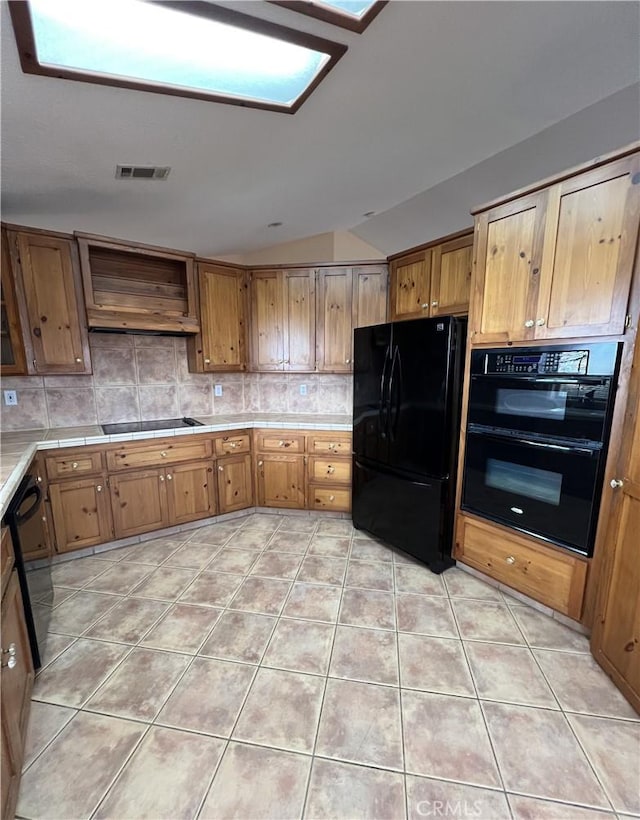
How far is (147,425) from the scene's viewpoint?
3.00m

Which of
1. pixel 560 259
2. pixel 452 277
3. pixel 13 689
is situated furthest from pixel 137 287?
pixel 560 259

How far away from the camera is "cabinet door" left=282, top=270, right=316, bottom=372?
3.19m

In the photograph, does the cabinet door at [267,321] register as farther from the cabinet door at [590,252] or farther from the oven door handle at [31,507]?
the cabinet door at [590,252]

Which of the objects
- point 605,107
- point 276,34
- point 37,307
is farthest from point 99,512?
point 605,107

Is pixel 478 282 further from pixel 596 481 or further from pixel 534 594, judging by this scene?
pixel 534 594

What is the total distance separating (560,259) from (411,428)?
4.06 ft

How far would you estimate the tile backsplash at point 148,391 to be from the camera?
2.68 meters

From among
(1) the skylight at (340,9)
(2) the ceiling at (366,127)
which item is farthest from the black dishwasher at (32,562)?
(1) the skylight at (340,9)

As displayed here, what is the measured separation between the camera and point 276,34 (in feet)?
3.72

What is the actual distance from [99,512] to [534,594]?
2.94m

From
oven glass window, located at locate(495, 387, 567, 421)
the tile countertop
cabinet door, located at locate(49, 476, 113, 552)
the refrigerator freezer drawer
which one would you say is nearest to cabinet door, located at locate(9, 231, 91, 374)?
the tile countertop

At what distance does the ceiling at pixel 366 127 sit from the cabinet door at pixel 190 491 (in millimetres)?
1879

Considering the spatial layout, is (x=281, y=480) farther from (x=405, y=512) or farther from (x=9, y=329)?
(x=9, y=329)

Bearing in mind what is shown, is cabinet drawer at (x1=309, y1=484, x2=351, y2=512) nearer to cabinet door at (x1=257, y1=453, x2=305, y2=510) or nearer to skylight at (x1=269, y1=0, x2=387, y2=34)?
cabinet door at (x1=257, y1=453, x2=305, y2=510)
